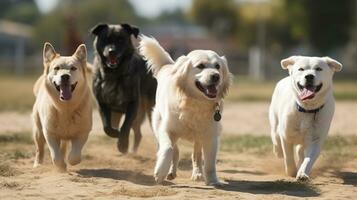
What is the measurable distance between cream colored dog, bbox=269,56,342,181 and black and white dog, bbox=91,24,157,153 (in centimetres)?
263

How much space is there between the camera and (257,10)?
58.5 metres

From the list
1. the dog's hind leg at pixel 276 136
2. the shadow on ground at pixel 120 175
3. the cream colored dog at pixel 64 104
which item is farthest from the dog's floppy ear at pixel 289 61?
the cream colored dog at pixel 64 104

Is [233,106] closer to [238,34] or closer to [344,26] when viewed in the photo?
[344,26]

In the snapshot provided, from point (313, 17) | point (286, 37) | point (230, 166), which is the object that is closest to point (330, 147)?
point (230, 166)

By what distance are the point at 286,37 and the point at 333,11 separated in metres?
6.02

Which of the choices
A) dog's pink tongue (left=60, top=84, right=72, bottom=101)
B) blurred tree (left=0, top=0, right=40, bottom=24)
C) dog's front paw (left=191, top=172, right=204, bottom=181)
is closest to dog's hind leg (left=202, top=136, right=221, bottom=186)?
dog's front paw (left=191, top=172, right=204, bottom=181)

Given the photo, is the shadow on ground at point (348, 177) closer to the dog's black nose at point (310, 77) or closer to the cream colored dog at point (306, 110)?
the cream colored dog at point (306, 110)

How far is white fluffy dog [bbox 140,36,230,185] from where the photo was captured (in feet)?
23.6

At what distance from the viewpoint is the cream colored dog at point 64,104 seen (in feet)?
27.0

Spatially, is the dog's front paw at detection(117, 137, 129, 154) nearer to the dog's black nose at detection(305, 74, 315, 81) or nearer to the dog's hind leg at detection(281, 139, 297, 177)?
the dog's hind leg at detection(281, 139, 297, 177)

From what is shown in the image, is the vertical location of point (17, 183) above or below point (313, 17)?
below

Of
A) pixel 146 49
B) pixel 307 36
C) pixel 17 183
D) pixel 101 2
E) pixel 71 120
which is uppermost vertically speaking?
pixel 101 2

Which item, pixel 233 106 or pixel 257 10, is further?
pixel 257 10

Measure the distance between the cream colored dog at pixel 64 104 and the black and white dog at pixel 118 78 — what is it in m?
1.38
